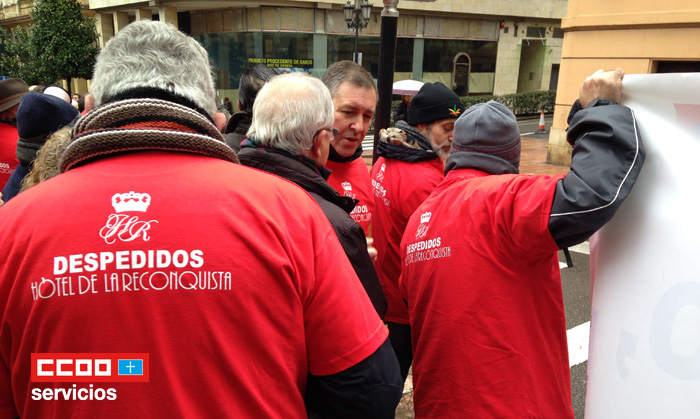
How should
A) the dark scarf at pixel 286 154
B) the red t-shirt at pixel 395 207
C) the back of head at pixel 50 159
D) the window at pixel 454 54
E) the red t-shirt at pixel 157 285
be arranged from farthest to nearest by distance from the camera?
the window at pixel 454 54, the red t-shirt at pixel 395 207, the back of head at pixel 50 159, the dark scarf at pixel 286 154, the red t-shirt at pixel 157 285

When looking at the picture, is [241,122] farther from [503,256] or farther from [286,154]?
[503,256]

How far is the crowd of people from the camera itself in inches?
40.8

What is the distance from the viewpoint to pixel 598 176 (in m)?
1.46

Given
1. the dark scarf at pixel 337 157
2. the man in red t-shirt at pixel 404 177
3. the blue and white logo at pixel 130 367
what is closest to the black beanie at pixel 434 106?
the man in red t-shirt at pixel 404 177

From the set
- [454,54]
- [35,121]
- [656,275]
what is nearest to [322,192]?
[656,275]

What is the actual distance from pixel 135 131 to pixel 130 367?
19.8 inches

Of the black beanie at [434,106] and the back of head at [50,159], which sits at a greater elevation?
the black beanie at [434,106]

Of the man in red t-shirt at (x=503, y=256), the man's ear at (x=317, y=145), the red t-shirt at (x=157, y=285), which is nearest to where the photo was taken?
the red t-shirt at (x=157, y=285)

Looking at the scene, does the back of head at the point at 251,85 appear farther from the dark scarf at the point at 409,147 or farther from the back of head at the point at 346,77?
the dark scarf at the point at 409,147

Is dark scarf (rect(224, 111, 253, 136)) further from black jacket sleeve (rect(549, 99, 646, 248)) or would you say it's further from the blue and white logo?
the blue and white logo

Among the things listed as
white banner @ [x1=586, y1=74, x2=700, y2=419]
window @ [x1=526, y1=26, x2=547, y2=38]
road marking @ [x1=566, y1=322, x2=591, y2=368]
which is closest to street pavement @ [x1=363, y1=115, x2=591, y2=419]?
road marking @ [x1=566, y1=322, x2=591, y2=368]

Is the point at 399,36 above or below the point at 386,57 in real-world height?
above

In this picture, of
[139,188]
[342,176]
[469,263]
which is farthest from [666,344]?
[342,176]

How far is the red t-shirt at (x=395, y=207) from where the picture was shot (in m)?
2.86
